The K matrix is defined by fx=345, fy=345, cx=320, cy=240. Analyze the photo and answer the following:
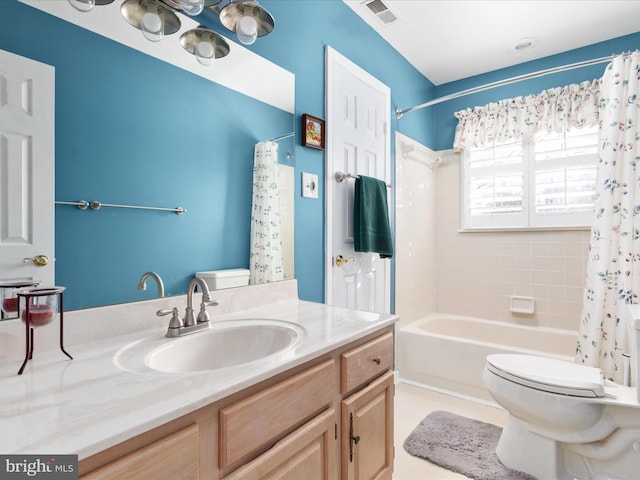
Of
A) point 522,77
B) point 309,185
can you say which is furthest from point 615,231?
point 309,185

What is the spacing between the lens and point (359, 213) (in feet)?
6.88

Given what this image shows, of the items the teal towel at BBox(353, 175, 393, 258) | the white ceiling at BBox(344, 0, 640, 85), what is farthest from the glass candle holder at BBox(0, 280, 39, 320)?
the white ceiling at BBox(344, 0, 640, 85)

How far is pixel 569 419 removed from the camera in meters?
1.49

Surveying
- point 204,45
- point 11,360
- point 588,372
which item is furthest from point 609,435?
point 204,45

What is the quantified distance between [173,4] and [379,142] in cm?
159

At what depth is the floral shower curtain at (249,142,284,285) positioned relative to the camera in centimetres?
152

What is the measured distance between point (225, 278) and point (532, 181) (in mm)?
2606

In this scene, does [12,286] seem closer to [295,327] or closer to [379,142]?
[295,327]

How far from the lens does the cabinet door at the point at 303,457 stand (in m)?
0.81

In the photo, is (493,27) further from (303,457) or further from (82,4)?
(303,457)

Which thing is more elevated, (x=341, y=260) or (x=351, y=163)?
(x=351, y=163)

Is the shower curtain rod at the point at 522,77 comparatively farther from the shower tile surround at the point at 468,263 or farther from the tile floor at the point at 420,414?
the tile floor at the point at 420,414

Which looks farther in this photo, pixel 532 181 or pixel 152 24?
pixel 532 181

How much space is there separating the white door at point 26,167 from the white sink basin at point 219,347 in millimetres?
334
